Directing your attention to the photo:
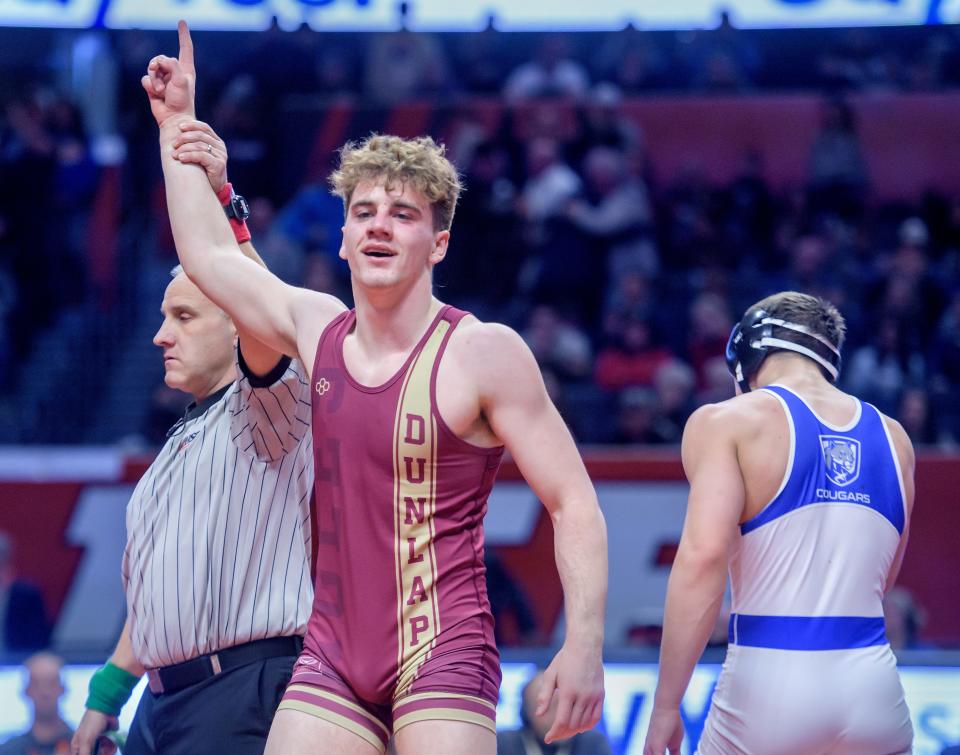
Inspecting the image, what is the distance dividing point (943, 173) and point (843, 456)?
11.2m

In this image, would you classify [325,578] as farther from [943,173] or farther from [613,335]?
[943,173]

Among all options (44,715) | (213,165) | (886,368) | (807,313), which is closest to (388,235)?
(213,165)

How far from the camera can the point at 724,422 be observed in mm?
3914

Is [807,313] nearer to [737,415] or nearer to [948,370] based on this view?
[737,415]

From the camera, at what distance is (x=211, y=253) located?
379cm

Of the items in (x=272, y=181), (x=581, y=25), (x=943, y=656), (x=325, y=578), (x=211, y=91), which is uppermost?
(x=581, y=25)

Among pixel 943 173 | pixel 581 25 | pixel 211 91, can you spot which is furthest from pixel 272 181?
pixel 943 173

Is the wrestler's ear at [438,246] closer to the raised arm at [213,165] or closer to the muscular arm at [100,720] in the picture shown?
the raised arm at [213,165]

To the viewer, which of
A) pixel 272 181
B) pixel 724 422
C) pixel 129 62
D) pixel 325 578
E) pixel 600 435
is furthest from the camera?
pixel 129 62

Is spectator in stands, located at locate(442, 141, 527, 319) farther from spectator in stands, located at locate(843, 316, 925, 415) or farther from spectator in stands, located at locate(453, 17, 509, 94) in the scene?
spectator in stands, located at locate(843, 316, 925, 415)

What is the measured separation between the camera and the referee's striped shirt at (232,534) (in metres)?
3.94

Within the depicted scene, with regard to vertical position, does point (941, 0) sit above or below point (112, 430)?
above

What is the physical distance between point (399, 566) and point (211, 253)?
1.05 metres

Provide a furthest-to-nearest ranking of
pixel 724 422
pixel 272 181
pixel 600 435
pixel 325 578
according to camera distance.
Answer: pixel 272 181 < pixel 600 435 < pixel 724 422 < pixel 325 578
